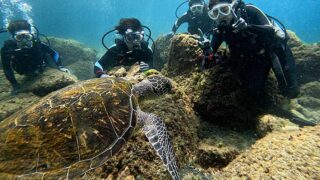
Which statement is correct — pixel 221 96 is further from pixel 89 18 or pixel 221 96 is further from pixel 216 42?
pixel 89 18

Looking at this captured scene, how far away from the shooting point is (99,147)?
2.61 metres

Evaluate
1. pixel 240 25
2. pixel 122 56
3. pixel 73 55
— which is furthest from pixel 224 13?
pixel 73 55

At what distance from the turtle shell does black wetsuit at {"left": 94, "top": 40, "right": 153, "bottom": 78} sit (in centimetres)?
347

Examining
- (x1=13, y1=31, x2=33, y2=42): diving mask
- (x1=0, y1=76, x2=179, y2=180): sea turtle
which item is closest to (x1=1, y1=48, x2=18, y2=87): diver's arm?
(x1=13, y1=31, x2=33, y2=42): diving mask

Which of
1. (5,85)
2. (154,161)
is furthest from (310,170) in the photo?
(5,85)

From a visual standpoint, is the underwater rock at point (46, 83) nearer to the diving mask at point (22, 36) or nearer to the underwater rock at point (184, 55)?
the diving mask at point (22, 36)

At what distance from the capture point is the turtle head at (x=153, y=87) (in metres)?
3.51

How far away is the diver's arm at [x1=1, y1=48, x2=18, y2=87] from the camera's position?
757 centimetres

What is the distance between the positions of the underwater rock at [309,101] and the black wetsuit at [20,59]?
331 inches

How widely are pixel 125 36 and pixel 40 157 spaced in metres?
4.16

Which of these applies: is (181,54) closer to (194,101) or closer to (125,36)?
(194,101)

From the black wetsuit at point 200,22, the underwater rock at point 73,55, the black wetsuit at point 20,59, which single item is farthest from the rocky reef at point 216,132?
the underwater rock at point 73,55

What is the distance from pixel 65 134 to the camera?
2543 mm

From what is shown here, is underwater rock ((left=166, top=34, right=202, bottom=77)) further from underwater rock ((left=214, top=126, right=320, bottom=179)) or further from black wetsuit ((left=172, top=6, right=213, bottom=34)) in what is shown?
black wetsuit ((left=172, top=6, right=213, bottom=34))
